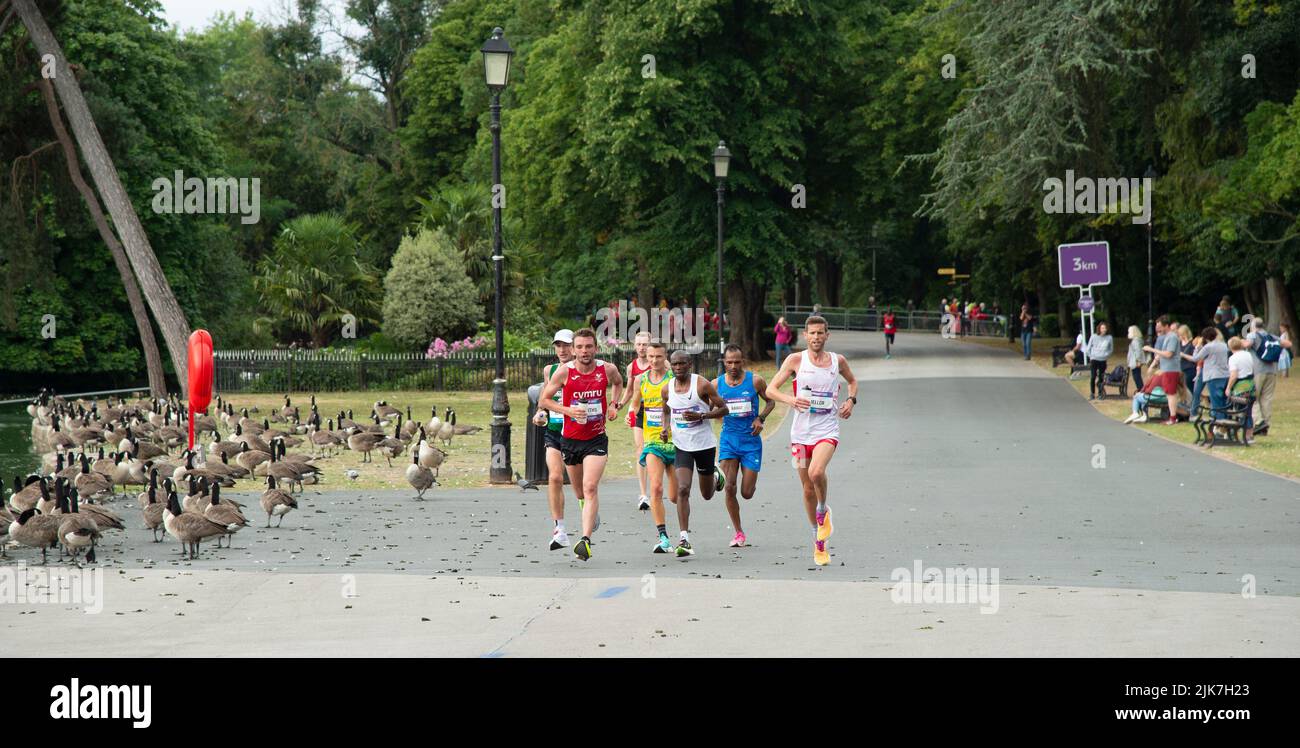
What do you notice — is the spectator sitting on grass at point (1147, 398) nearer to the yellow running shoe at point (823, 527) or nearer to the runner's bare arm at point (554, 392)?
the yellow running shoe at point (823, 527)

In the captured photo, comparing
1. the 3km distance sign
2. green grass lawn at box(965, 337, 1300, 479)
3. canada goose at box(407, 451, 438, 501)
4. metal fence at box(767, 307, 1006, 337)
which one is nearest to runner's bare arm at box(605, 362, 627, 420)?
canada goose at box(407, 451, 438, 501)

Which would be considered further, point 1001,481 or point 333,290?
point 333,290

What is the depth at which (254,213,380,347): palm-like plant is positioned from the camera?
172 feet

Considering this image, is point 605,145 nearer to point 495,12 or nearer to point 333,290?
point 333,290

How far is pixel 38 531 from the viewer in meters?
13.4

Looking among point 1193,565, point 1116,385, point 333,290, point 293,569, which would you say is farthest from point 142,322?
point 1193,565

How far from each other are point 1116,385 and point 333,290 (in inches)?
1089

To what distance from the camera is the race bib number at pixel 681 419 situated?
13508 millimetres

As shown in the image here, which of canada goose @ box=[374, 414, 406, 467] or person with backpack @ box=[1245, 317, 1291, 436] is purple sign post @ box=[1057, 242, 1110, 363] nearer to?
person with backpack @ box=[1245, 317, 1291, 436]

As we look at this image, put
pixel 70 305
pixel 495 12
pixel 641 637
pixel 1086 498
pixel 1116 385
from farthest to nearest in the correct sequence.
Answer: pixel 495 12 → pixel 70 305 → pixel 1116 385 → pixel 1086 498 → pixel 641 637

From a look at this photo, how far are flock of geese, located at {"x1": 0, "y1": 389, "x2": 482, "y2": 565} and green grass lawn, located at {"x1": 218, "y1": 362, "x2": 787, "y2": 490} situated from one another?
1.01 feet

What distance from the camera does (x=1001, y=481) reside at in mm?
19953

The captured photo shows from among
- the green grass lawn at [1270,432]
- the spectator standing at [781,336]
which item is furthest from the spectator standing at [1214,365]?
the spectator standing at [781,336]

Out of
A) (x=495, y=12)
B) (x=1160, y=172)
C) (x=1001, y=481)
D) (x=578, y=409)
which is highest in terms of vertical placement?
(x=495, y=12)
